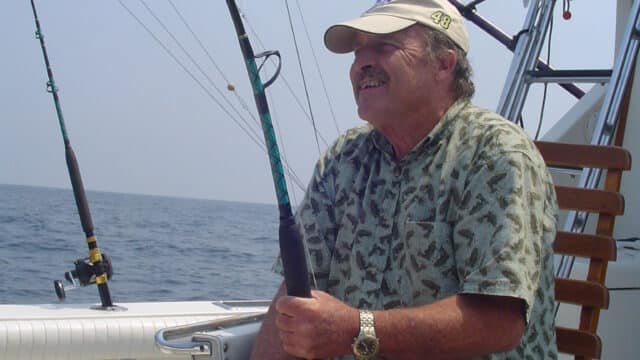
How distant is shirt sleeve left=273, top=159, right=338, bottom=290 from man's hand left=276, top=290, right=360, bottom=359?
0.33m

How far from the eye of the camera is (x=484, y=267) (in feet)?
4.98

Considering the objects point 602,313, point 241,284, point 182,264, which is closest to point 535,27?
point 602,313

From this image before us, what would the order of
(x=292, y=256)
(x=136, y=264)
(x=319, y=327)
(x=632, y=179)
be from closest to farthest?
(x=319, y=327)
(x=292, y=256)
(x=632, y=179)
(x=136, y=264)

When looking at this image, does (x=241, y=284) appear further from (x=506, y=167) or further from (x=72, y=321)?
(x=506, y=167)

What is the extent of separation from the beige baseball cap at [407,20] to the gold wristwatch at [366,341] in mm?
556

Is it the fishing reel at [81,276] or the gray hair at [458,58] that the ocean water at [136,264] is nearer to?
the fishing reel at [81,276]

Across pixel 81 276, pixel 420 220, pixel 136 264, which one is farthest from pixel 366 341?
pixel 136 264

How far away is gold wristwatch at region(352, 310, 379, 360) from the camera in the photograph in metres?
1.52

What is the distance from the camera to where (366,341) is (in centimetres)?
152

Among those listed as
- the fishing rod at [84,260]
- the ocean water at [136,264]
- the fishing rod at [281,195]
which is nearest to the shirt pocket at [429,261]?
the fishing rod at [281,195]

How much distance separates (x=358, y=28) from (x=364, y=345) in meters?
0.60

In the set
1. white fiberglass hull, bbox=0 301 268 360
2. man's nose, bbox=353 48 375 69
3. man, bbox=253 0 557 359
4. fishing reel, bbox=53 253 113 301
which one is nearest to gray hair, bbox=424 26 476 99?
man, bbox=253 0 557 359

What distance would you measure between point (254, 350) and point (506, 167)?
0.72m

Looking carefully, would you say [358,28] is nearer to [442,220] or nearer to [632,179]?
[442,220]
